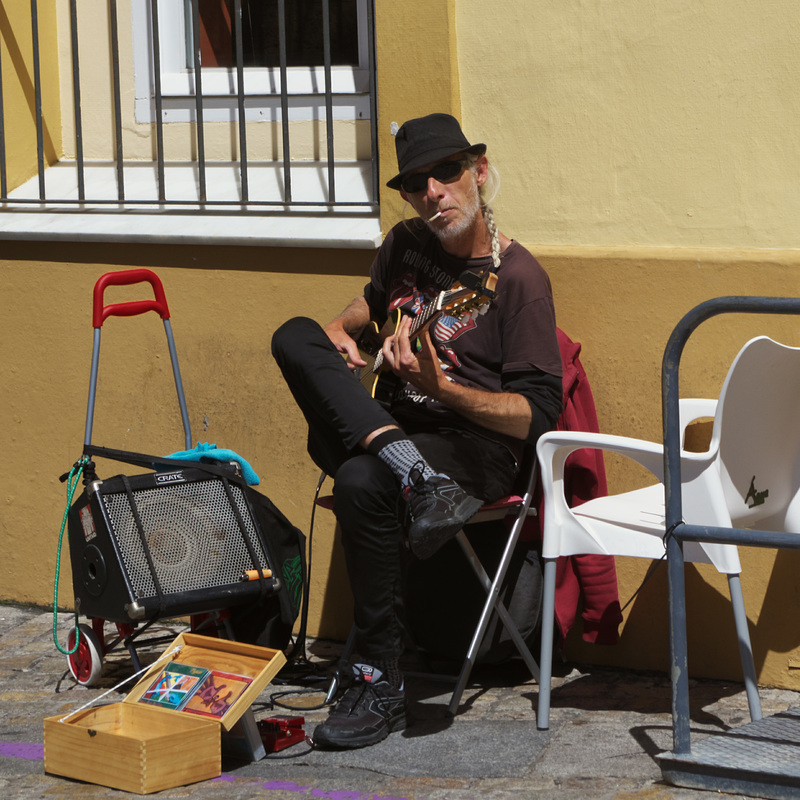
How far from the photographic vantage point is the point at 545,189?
13.1ft

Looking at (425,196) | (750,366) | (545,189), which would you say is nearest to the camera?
(750,366)

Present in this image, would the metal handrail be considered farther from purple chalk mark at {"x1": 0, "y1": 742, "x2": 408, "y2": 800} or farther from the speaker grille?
the speaker grille

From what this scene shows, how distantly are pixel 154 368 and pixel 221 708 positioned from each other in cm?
185

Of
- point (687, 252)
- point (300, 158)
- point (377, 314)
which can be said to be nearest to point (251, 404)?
point (377, 314)

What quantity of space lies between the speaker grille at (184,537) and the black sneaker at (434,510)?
30.2 inches

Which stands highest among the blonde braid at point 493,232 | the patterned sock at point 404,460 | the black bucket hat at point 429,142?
the black bucket hat at point 429,142

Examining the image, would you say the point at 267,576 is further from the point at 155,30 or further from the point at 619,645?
the point at 155,30

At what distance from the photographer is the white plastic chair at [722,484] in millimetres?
3068

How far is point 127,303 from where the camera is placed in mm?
4160

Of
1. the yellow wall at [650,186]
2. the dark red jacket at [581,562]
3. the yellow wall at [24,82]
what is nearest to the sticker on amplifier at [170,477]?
the dark red jacket at [581,562]

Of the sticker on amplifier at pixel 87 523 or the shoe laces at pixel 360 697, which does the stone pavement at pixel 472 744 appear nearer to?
the shoe laces at pixel 360 697

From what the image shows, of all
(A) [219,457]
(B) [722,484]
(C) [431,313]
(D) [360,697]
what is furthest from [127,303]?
(B) [722,484]

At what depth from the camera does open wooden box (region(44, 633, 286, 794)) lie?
119 inches

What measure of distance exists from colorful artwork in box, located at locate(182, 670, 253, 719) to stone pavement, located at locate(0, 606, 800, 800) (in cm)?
17
